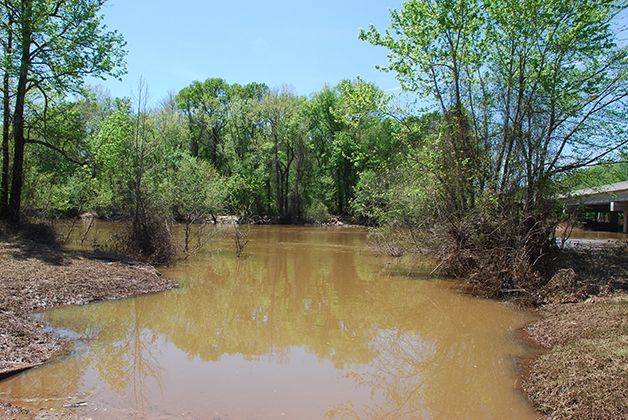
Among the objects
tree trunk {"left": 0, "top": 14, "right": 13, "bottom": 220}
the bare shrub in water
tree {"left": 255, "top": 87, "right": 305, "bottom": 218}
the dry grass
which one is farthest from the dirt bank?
tree {"left": 255, "top": 87, "right": 305, "bottom": 218}

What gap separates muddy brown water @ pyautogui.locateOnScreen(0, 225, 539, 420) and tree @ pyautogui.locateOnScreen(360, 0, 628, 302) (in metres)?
1.71

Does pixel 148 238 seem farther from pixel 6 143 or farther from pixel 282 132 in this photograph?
pixel 282 132

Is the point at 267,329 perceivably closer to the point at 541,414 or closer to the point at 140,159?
the point at 541,414

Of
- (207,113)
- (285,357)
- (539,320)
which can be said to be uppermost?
(207,113)

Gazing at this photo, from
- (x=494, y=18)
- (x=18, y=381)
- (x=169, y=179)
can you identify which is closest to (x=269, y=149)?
(x=169, y=179)

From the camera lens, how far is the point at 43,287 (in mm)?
9070

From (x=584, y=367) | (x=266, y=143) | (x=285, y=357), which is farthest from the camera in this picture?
(x=266, y=143)

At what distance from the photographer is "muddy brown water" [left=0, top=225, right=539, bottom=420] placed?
17.4 feet

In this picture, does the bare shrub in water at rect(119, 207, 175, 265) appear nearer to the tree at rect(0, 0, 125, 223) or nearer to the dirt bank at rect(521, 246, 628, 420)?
the tree at rect(0, 0, 125, 223)

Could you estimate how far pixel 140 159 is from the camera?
46.3ft

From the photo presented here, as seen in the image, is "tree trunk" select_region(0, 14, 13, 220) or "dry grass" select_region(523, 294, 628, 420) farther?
"tree trunk" select_region(0, 14, 13, 220)

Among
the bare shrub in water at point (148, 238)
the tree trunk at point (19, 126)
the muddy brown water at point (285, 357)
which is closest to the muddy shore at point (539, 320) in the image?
the muddy brown water at point (285, 357)

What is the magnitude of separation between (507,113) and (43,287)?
1265cm

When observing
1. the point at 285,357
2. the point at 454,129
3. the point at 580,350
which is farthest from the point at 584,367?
the point at 454,129
